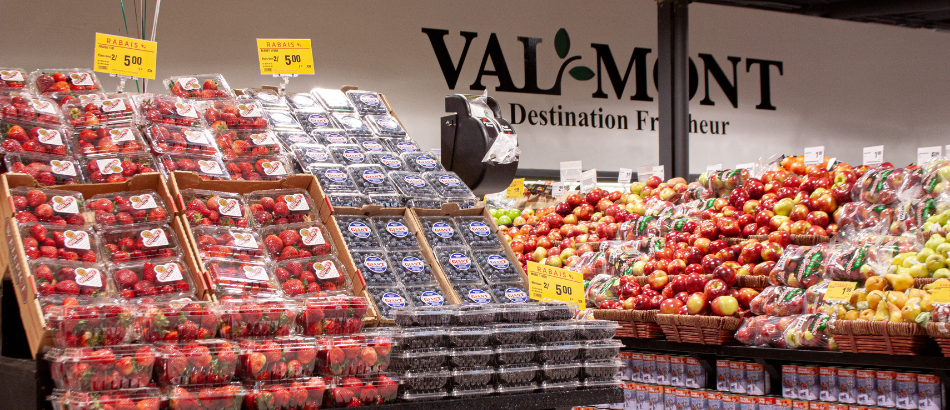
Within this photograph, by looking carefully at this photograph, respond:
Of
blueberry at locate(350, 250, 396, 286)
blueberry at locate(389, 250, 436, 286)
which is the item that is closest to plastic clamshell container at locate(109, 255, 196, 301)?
blueberry at locate(350, 250, 396, 286)

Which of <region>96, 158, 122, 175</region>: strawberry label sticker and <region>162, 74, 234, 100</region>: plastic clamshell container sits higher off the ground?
<region>162, 74, 234, 100</region>: plastic clamshell container

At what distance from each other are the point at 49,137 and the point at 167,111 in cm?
45

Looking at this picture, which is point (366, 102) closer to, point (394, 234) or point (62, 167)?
point (394, 234)

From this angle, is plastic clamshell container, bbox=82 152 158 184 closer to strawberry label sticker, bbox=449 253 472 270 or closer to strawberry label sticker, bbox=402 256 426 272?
strawberry label sticker, bbox=402 256 426 272

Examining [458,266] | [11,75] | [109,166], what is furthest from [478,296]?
[11,75]

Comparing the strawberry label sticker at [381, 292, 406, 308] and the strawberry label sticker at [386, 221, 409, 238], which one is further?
the strawberry label sticker at [386, 221, 409, 238]

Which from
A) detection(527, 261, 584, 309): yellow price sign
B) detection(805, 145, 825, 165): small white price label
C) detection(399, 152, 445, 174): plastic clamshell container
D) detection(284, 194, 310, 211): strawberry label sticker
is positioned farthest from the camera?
detection(805, 145, 825, 165): small white price label

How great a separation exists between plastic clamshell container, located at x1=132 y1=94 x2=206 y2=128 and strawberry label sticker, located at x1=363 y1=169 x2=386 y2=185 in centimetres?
63

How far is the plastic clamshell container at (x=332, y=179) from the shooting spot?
3053 mm

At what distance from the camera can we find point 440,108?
8.36m

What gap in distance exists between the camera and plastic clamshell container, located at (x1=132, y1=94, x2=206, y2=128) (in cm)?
295

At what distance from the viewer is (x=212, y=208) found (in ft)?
8.43

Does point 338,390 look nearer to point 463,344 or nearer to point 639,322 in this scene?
point 463,344

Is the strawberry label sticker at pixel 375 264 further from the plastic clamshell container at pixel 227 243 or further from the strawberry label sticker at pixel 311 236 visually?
the plastic clamshell container at pixel 227 243
